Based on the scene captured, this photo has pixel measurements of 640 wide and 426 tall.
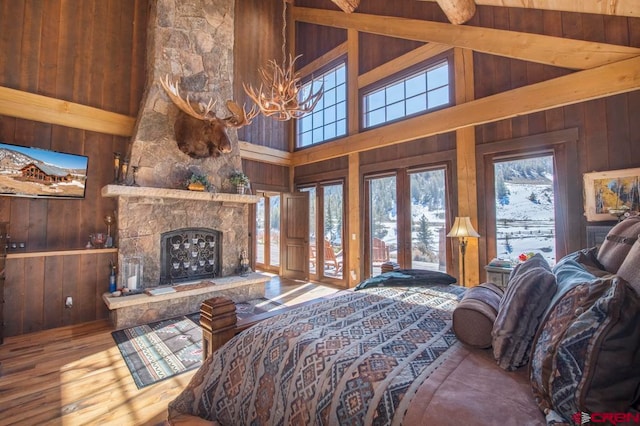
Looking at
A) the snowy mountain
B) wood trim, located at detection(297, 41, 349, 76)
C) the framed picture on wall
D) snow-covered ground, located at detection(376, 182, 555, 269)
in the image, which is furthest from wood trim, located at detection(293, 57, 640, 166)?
the snowy mountain

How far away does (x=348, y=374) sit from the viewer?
1.08m

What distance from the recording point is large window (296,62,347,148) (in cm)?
618

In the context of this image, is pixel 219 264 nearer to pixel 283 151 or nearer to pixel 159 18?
pixel 283 151

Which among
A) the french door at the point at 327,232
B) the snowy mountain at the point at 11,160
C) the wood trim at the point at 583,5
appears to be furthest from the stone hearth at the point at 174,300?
the wood trim at the point at 583,5

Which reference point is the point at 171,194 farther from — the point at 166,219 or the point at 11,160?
the point at 11,160

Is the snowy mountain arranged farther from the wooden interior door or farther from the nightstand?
the nightstand

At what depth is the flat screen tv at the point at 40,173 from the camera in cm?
342

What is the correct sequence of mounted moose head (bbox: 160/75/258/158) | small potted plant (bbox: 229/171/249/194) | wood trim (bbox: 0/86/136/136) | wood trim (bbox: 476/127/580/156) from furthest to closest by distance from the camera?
1. small potted plant (bbox: 229/171/249/194)
2. mounted moose head (bbox: 160/75/258/158)
3. wood trim (bbox: 0/86/136/136)
4. wood trim (bbox: 476/127/580/156)

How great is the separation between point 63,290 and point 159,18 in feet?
13.9

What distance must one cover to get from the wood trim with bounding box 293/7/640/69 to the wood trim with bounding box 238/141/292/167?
10.1 feet

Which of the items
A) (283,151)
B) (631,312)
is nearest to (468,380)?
(631,312)

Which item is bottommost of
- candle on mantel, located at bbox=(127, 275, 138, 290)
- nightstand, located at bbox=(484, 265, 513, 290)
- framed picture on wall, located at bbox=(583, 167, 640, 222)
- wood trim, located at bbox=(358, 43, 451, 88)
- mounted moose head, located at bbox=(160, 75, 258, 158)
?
candle on mantel, located at bbox=(127, 275, 138, 290)

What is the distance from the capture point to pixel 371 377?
3.45 ft

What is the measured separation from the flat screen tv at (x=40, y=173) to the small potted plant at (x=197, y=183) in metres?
1.36
